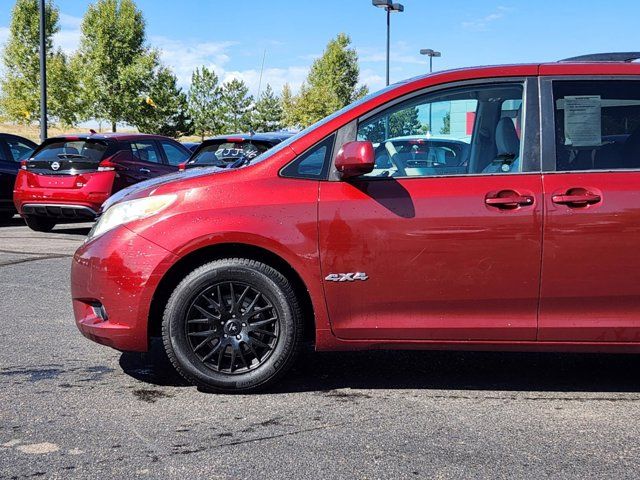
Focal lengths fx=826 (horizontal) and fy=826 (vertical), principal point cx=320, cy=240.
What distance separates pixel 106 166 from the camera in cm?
1214

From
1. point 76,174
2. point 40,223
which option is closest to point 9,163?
point 40,223

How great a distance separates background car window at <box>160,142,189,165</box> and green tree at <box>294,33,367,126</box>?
50657 mm

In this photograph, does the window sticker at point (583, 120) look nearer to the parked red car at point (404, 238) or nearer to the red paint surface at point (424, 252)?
the parked red car at point (404, 238)

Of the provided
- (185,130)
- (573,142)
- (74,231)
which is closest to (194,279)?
(573,142)

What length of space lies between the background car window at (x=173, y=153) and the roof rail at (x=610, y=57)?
942cm

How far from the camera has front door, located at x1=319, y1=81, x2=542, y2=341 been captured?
418 cm

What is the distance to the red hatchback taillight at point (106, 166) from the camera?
12117 mm

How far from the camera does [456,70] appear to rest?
450 cm

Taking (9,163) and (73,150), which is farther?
(9,163)

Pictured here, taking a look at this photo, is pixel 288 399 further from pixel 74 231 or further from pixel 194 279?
pixel 74 231

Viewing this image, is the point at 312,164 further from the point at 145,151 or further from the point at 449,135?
the point at 145,151

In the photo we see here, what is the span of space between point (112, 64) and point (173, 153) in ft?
141

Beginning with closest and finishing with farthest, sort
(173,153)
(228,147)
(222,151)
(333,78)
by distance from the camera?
1. (222,151)
2. (228,147)
3. (173,153)
4. (333,78)

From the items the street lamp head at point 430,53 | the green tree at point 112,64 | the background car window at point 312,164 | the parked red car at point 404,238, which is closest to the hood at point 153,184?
the parked red car at point 404,238
